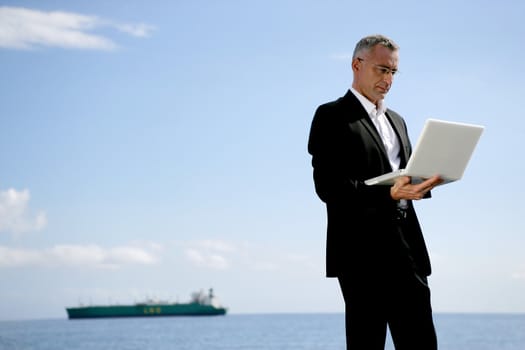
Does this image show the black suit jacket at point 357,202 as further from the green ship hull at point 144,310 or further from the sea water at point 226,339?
the green ship hull at point 144,310

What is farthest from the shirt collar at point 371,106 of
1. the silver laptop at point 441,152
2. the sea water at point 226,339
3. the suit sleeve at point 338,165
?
the sea water at point 226,339

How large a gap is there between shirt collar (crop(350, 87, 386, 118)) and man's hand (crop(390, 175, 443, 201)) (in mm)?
440

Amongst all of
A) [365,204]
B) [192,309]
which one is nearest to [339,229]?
[365,204]

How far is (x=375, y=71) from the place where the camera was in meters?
3.66

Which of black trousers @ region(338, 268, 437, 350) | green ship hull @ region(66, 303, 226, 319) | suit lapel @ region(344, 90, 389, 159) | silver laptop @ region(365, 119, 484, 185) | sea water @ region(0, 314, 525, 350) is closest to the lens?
silver laptop @ region(365, 119, 484, 185)

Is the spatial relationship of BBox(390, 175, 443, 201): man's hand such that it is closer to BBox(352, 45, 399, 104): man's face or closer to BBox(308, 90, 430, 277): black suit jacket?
BBox(308, 90, 430, 277): black suit jacket

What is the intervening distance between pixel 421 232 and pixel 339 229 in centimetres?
38

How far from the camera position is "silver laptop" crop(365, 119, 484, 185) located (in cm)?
331

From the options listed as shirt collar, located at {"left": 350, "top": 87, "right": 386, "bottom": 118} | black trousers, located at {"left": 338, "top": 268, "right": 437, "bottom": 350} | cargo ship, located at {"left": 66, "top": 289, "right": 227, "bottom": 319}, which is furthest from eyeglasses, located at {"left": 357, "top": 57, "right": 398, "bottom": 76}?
cargo ship, located at {"left": 66, "top": 289, "right": 227, "bottom": 319}

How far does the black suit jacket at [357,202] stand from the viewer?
358 centimetres

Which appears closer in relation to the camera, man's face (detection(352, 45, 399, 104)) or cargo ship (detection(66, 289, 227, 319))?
man's face (detection(352, 45, 399, 104))

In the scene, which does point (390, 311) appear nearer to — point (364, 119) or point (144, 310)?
point (364, 119)

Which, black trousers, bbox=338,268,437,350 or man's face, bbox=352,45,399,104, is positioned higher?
man's face, bbox=352,45,399,104

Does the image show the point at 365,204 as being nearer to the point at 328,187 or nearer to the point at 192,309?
the point at 328,187
